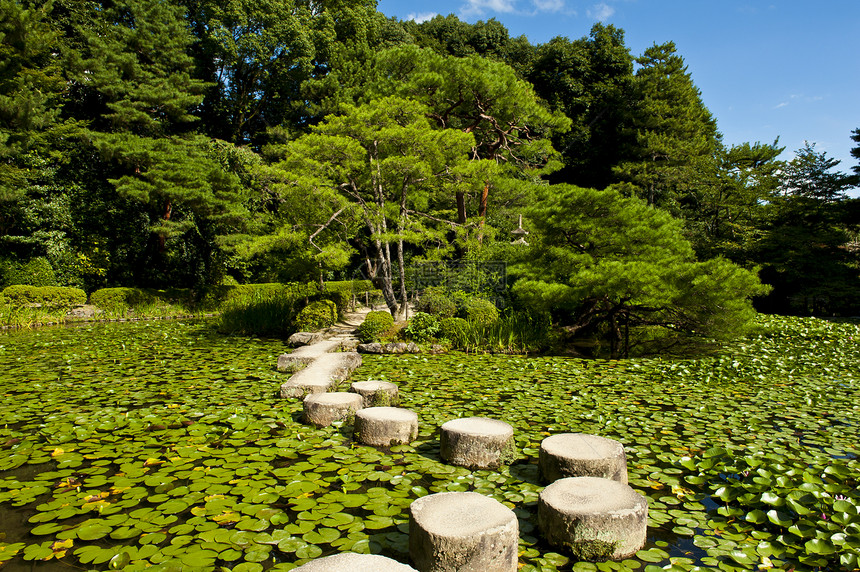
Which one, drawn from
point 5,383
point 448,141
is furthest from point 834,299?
point 5,383

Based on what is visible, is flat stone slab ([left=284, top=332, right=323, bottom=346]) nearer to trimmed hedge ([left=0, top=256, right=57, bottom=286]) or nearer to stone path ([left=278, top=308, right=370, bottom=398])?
stone path ([left=278, top=308, right=370, bottom=398])

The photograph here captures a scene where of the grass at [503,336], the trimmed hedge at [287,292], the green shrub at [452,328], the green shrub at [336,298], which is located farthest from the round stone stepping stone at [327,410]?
the trimmed hedge at [287,292]

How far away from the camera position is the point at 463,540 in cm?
201

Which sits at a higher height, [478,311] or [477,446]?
[478,311]

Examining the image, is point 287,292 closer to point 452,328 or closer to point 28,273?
point 452,328

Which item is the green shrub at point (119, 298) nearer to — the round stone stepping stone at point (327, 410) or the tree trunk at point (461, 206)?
the tree trunk at point (461, 206)

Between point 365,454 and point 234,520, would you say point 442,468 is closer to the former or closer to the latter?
point 365,454

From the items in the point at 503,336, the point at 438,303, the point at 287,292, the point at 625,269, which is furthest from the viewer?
the point at 287,292

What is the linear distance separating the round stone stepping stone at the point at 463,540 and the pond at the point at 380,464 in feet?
0.62

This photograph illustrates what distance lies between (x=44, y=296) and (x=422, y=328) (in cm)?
1071

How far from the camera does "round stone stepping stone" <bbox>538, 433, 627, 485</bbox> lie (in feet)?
9.09

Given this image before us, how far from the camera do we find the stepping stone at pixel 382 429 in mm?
3643

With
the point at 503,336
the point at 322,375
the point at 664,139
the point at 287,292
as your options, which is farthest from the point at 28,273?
the point at 664,139

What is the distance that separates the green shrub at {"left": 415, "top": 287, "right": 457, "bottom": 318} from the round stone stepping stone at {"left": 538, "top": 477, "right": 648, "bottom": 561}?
21.7ft
